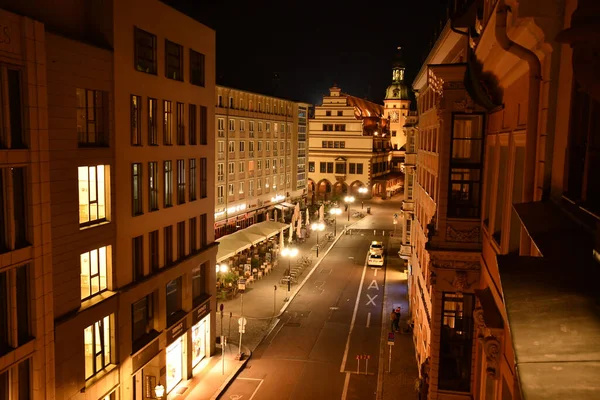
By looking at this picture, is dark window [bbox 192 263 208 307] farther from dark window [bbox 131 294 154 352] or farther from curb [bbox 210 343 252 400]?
dark window [bbox 131 294 154 352]

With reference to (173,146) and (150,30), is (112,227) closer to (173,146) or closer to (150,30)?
(173,146)

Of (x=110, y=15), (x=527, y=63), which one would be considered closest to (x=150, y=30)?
(x=110, y=15)

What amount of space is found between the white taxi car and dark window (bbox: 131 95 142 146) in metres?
31.5

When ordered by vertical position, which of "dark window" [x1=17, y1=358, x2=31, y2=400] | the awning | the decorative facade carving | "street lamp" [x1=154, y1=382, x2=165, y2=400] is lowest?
"street lamp" [x1=154, y1=382, x2=165, y2=400]

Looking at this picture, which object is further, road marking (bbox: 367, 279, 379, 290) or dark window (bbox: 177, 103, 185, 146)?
road marking (bbox: 367, 279, 379, 290)

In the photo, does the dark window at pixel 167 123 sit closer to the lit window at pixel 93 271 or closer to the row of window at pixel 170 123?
the row of window at pixel 170 123

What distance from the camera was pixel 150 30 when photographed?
72.8 ft

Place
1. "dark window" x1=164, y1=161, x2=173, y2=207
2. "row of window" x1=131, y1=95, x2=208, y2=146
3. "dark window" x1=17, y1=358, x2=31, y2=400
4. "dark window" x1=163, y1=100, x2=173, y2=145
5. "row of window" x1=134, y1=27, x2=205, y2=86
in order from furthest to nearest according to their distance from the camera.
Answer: "dark window" x1=164, y1=161, x2=173, y2=207 < "dark window" x1=163, y1=100, x2=173, y2=145 < "row of window" x1=134, y1=27, x2=205, y2=86 < "row of window" x1=131, y1=95, x2=208, y2=146 < "dark window" x1=17, y1=358, x2=31, y2=400

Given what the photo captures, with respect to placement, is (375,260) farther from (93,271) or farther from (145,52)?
(93,271)

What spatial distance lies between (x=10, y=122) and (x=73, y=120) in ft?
8.58

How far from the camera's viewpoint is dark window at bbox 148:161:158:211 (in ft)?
74.1

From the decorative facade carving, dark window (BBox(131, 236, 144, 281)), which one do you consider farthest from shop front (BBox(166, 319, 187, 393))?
the decorative facade carving

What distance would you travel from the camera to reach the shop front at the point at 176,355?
79.7 ft

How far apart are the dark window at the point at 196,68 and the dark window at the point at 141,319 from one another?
1067 cm
